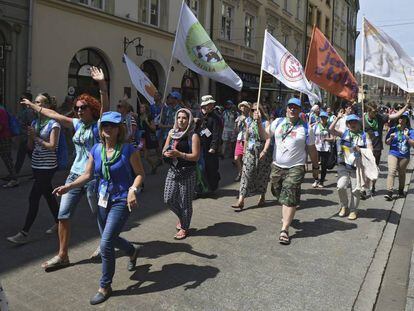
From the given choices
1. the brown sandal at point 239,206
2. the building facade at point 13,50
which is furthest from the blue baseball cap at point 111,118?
the building facade at point 13,50

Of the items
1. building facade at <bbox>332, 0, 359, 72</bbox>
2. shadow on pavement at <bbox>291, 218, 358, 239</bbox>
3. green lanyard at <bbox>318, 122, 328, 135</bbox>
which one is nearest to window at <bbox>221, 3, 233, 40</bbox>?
green lanyard at <bbox>318, 122, 328, 135</bbox>

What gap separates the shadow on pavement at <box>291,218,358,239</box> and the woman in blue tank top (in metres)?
2.71

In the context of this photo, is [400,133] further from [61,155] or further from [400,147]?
[61,155]

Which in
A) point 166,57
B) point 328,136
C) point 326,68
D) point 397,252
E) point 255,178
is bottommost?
point 397,252

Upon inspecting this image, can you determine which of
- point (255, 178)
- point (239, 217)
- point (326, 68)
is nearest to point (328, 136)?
point (326, 68)

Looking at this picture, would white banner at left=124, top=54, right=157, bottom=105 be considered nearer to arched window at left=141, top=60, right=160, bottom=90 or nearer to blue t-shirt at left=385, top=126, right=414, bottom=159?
blue t-shirt at left=385, top=126, right=414, bottom=159

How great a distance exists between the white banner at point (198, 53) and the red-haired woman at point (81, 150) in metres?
3.24

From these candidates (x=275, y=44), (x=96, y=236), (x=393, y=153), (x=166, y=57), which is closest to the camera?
(x=96, y=236)

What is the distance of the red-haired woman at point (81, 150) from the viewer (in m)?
4.28

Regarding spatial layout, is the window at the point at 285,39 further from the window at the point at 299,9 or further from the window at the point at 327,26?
the window at the point at 327,26

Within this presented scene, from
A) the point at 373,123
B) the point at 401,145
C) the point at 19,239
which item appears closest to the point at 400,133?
the point at 401,145

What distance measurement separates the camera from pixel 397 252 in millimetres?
5383

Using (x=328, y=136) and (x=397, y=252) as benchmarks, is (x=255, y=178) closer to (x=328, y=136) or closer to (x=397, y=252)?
(x=397, y=252)

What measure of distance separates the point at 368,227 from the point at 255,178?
179 centimetres
